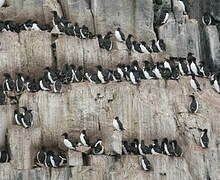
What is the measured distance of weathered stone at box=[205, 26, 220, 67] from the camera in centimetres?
5041

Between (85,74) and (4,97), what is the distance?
4337 millimetres

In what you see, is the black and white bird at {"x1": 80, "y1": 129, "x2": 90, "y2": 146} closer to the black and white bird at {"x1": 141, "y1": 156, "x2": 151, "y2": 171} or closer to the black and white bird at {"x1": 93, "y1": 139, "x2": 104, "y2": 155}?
the black and white bird at {"x1": 93, "y1": 139, "x2": 104, "y2": 155}

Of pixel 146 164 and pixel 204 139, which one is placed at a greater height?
pixel 204 139

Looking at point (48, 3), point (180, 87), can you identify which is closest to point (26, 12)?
point (48, 3)

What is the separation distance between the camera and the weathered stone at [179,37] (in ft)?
161

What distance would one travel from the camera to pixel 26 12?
49.3 m

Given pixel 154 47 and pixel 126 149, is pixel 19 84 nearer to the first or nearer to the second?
pixel 126 149

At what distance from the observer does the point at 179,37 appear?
49.2 m

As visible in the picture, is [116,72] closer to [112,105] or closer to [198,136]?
[112,105]

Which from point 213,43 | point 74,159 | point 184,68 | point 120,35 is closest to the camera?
point 74,159

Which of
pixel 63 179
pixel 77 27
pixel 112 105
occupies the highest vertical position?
pixel 77 27

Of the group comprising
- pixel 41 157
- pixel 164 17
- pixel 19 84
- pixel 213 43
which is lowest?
pixel 41 157

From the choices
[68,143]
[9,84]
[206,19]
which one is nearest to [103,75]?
[68,143]

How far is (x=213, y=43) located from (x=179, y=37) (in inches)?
94.5
